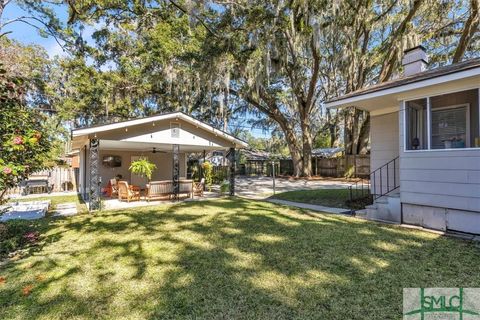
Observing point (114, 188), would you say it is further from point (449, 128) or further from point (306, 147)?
point (306, 147)

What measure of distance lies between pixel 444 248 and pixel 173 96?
57.5 feet

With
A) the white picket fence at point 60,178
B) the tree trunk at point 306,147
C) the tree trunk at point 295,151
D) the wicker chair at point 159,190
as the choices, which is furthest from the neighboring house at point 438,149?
the white picket fence at point 60,178

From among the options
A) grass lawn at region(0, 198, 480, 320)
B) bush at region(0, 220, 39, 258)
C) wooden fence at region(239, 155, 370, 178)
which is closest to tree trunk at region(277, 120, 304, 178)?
wooden fence at region(239, 155, 370, 178)

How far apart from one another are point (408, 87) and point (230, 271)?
18.6 ft

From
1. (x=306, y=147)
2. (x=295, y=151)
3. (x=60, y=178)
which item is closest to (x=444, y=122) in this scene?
(x=306, y=147)

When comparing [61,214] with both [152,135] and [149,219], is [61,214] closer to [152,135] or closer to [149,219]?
[149,219]

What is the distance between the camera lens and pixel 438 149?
18.9ft

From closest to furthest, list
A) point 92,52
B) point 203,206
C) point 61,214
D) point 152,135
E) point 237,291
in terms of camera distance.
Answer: point 237,291 < point 61,214 < point 203,206 < point 152,135 < point 92,52

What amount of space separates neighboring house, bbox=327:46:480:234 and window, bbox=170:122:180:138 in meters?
6.85

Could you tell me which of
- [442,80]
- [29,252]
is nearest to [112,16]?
[29,252]

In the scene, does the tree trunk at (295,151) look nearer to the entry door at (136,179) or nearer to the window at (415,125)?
the entry door at (136,179)

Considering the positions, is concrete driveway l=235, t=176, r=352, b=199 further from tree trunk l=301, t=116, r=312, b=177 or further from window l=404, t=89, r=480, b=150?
window l=404, t=89, r=480, b=150

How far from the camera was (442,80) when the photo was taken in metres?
5.43

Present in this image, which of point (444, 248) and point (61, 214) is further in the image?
point (61, 214)
